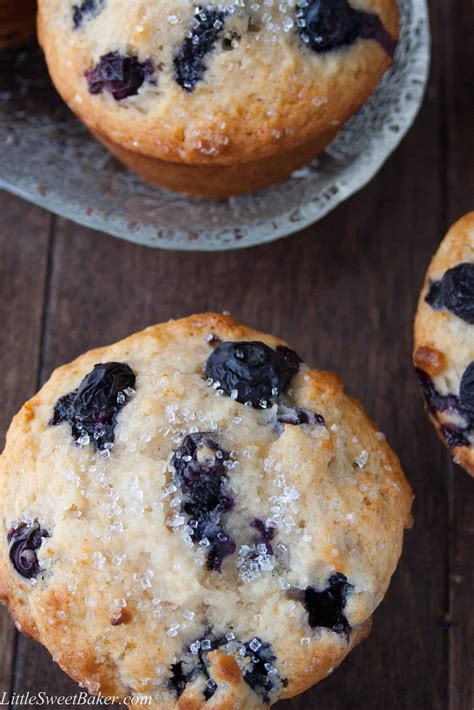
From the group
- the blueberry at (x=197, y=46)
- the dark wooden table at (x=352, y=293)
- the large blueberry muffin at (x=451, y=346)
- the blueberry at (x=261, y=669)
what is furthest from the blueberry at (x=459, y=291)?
the blueberry at (x=261, y=669)

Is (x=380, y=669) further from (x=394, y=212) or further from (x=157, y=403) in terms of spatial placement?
(x=394, y=212)

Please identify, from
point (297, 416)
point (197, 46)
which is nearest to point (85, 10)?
point (197, 46)

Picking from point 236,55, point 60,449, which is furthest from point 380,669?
point 236,55

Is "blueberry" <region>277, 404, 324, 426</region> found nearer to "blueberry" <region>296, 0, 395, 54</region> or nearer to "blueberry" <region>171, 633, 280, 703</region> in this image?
"blueberry" <region>171, 633, 280, 703</region>

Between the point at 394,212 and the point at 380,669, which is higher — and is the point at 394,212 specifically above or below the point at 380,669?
above

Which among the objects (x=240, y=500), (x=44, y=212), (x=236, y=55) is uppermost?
(x=236, y=55)

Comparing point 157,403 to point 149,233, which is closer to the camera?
point 157,403

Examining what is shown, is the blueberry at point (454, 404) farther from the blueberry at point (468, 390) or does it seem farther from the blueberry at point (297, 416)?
the blueberry at point (297, 416)
